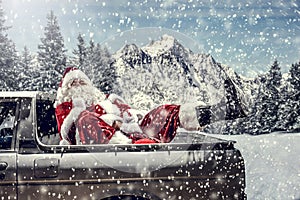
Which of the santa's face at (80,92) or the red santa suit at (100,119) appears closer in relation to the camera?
the red santa suit at (100,119)

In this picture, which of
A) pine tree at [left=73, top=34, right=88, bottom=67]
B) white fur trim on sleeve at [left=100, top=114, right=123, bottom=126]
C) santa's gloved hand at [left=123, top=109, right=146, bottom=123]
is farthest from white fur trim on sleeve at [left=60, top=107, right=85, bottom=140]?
pine tree at [left=73, top=34, right=88, bottom=67]

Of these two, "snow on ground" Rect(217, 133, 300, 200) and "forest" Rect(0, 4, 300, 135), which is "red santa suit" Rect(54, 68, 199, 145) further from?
"forest" Rect(0, 4, 300, 135)

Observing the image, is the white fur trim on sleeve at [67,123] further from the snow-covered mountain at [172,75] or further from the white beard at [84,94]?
the snow-covered mountain at [172,75]

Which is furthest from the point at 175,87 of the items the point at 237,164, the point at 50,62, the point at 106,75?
the point at 50,62

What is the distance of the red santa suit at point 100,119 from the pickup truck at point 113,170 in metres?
0.22

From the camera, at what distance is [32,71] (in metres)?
39.7

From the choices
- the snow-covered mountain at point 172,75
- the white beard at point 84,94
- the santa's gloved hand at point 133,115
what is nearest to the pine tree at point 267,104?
the snow-covered mountain at point 172,75

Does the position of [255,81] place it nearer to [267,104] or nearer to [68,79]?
[267,104]

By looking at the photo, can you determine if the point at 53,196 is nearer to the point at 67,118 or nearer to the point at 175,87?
the point at 67,118

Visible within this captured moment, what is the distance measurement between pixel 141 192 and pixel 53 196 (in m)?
0.75

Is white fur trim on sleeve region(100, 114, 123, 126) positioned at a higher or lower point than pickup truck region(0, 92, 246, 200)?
higher

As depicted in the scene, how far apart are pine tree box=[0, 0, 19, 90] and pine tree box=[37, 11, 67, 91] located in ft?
7.28

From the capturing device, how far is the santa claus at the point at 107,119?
3.86m

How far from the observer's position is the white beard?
14.0 ft
